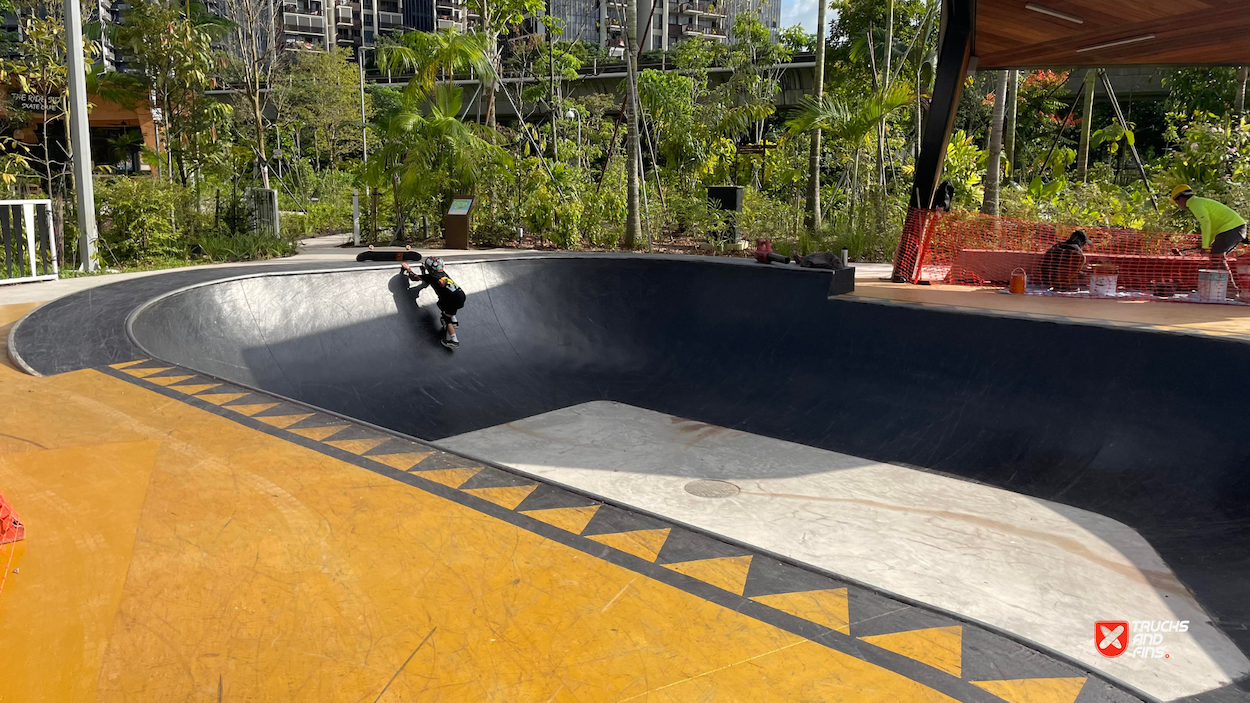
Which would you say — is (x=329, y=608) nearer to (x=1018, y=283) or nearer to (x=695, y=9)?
(x=1018, y=283)

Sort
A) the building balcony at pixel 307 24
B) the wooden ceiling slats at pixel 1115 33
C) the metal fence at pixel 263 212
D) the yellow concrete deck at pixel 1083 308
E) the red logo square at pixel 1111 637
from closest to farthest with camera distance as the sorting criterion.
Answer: the red logo square at pixel 1111 637 → the yellow concrete deck at pixel 1083 308 → the wooden ceiling slats at pixel 1115 33 → the metal fence at pixel 263 212 → the building balcony at pixel 307 24

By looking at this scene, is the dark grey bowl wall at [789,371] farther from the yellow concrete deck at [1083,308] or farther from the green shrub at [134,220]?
the green shrub at [134,220]

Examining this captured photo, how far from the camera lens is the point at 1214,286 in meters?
8.73

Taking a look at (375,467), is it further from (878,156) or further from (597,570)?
(878,156)

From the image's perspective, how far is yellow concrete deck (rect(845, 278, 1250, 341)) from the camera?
6.80 meters

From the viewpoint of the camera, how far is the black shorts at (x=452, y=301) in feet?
28.5

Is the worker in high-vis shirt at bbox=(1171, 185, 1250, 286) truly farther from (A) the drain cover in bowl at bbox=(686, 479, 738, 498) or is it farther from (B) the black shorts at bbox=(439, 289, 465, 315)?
(B) the black shorts at bbox=(439, 289, 465, 315)

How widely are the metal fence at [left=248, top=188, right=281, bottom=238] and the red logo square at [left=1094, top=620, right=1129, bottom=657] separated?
14078 millimetres

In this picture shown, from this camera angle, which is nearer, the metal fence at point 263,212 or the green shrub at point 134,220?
the green shrub at point 134,220

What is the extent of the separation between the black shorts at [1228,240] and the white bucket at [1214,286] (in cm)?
30

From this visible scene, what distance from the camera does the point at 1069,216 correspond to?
14.1 meters

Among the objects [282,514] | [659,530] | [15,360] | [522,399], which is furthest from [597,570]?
[522,399]

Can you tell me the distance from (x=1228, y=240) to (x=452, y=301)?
8.61m

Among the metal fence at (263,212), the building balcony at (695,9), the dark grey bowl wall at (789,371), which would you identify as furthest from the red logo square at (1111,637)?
the building balcony at (695,9)
